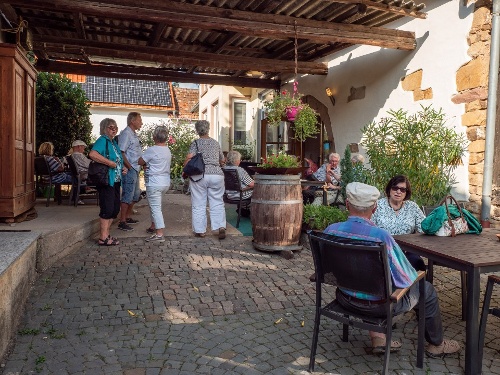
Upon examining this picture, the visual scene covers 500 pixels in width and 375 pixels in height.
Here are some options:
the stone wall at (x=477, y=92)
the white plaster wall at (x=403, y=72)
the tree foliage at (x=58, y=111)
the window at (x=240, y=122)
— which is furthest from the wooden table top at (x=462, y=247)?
the window at (x=240, y=122)

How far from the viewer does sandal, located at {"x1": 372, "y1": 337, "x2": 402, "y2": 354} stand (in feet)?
8.96

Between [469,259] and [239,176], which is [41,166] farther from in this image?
[469,259]

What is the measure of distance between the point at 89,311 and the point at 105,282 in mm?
654

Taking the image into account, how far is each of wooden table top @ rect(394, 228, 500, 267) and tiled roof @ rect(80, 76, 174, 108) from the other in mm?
21012

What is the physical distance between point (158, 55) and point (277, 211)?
A: 13.6 feet

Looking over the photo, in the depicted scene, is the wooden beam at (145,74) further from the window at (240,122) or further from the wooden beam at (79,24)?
the window at (240,122)

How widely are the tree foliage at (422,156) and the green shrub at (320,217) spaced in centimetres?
76

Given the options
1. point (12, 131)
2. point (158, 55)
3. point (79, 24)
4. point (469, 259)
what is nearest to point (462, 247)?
point (469, 259)

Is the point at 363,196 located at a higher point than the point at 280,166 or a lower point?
lower

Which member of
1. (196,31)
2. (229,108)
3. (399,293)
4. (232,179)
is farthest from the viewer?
(229,108)

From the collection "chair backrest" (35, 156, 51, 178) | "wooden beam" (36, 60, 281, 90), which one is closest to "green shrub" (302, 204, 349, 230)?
"chair backrest" (35, 156, 51, 178)

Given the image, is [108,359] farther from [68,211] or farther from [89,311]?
[68,211]

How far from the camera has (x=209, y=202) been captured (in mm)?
5785

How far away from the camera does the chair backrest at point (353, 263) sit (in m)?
2.22
